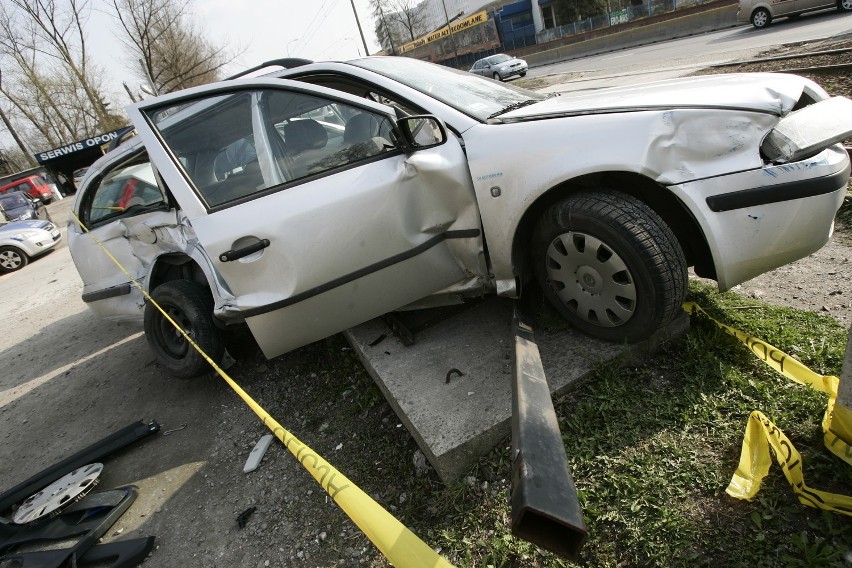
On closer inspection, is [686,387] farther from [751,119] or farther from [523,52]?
[523,52]

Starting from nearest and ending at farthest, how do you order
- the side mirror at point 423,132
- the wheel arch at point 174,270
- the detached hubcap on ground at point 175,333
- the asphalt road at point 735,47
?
the side mirror at point 423,132 → the detached hubcap on ground at point 175,333 → the wheel arch at point 174,270 → the asphalt road at point 735,47

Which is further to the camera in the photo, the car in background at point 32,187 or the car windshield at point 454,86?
the car in background at point 32,187

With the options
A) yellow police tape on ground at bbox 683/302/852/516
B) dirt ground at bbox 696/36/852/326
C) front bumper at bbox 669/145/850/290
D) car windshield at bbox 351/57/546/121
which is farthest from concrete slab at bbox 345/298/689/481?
car windshield at bbox 351/57/546/121

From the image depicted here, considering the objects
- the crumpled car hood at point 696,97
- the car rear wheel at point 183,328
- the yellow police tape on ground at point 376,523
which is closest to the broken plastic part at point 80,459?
the car rear wheel at point 183,328

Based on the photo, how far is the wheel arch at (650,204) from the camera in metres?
2.28

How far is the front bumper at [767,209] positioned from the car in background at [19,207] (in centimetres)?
1926

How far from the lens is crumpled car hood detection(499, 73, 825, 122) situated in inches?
79.6

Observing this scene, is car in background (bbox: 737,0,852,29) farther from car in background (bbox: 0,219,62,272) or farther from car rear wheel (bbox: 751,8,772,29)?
car in background (bbox: 0,219,62,272)

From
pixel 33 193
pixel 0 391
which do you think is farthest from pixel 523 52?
pixel 0 391

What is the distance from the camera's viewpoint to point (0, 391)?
4.82 m

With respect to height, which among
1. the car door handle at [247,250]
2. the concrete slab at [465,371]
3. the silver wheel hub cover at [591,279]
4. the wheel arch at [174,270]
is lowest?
the concrete slab at [465,371]

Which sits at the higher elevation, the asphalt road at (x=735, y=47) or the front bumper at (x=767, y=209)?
the front bumper at (x=767, y=209)

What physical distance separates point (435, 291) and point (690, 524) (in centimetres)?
159

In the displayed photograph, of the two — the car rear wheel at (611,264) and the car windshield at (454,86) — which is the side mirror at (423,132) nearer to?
the car windshield at (454,86)
